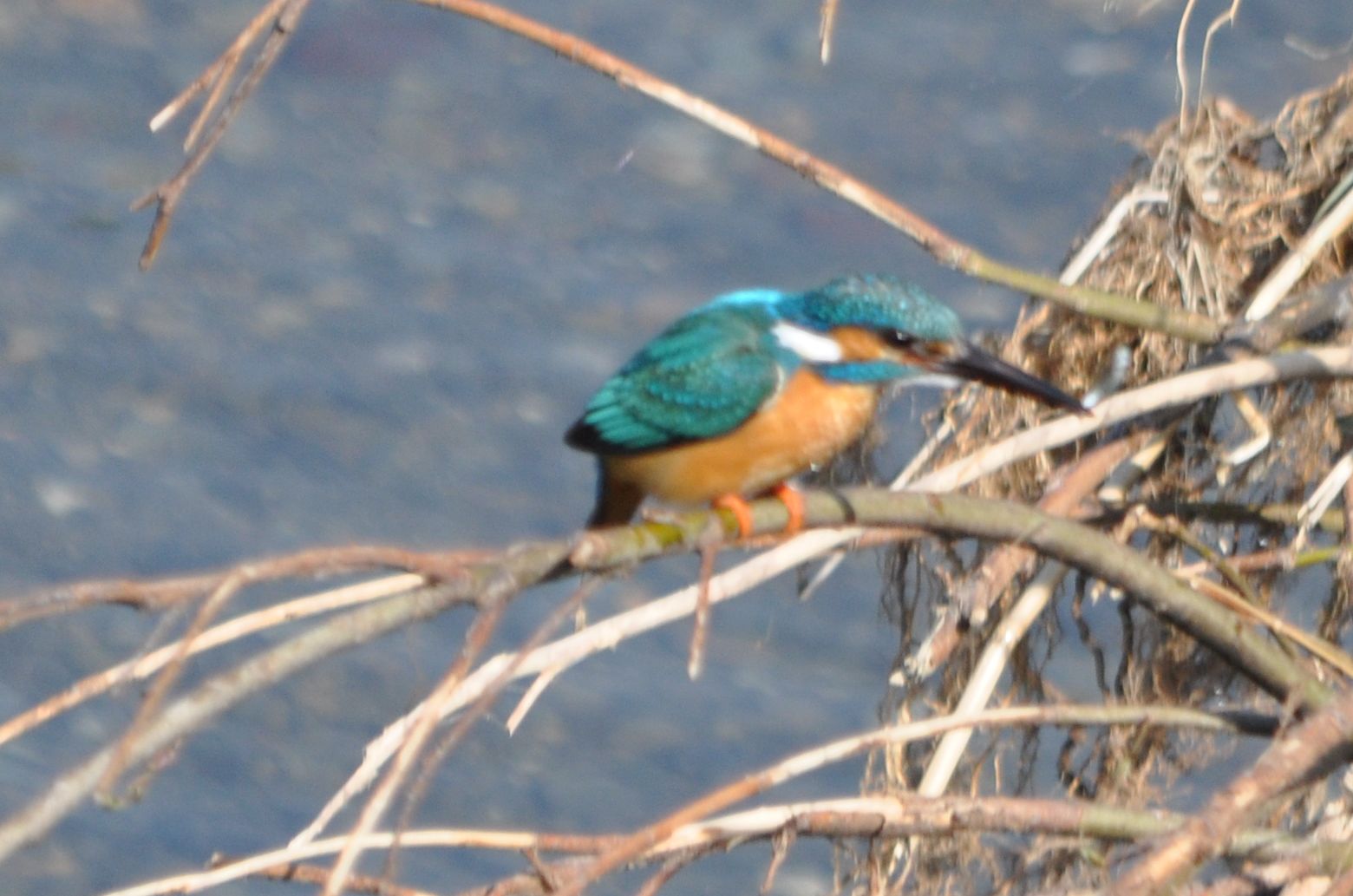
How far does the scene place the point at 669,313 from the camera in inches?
178

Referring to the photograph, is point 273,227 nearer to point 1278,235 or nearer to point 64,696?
point 1278,235

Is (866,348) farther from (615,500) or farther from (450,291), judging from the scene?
(450,291)

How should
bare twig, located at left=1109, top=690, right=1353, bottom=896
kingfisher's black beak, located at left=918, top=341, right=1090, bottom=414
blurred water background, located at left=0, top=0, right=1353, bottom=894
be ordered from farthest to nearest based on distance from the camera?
blurred water background, located at left=0, top=0, right=1353, bottom=894, kingfisher's black beak, located at left=918, top=341, right=1090, bottom=414, bare twig, located at left=1109, top=690, right=1353, bottom=896

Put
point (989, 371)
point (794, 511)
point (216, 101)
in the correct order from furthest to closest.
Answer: point (989, 371) < point (794, 511) < point (216, 101)

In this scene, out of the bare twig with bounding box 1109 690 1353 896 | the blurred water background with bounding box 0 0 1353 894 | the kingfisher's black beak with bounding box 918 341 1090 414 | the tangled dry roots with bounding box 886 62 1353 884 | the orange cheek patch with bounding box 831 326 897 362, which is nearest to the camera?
the bare twig with bounding box 1109 690 1353 896

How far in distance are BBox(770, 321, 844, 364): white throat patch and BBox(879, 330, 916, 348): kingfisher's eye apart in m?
0.06

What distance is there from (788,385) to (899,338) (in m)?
0.14

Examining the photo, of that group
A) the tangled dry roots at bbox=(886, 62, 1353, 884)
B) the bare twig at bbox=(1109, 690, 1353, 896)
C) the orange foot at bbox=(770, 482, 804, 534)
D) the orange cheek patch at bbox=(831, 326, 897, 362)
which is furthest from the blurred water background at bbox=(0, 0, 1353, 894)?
the bare twig at bbox=(1109, 690, 1353, 896)

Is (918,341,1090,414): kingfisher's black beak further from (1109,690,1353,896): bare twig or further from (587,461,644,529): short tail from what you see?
(1109,690,1353,896): bare twig

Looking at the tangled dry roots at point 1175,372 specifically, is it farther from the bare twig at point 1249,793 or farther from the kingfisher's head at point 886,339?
the bare twig at point 1249,793

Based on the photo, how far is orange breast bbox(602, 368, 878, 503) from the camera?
7.43 ft

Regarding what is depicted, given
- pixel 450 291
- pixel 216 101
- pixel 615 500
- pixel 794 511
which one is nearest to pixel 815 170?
pixel 794 511

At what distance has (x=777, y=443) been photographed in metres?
2.26

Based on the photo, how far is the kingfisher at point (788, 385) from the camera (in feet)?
7.33
